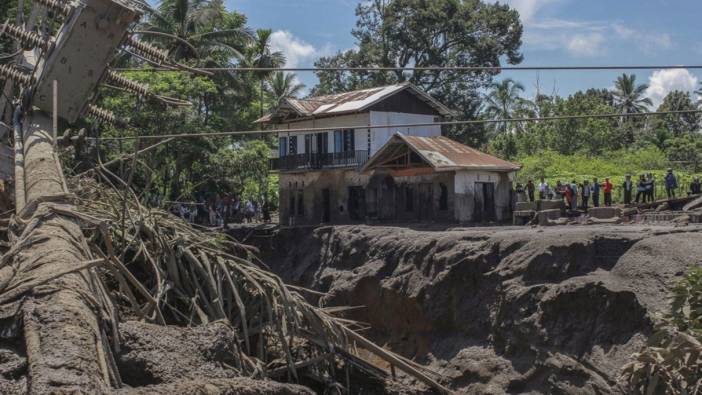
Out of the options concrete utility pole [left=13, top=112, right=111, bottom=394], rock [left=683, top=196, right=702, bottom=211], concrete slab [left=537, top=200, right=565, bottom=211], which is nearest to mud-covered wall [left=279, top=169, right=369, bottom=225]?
concrete slab [left=537, top=200, right=565, bottom=211]

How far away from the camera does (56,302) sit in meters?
4.19

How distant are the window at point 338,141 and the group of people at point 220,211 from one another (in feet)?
16.1

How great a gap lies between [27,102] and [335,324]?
5001 mm

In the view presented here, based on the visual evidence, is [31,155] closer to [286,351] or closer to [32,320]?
[286,351]

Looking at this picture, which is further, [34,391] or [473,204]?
[473,204]

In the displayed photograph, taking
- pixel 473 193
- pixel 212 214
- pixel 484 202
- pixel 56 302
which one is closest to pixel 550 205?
pixel 473 193

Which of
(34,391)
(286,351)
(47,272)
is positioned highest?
(47,272)

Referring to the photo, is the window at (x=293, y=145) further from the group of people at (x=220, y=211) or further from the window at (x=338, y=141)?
the group of people at (x=220, y=211)

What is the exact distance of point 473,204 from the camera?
3106 cm

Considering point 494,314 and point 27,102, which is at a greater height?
point 27,102

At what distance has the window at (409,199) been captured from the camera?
3288 centimetres

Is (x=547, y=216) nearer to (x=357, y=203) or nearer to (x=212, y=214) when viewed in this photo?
(x=357, y=203)

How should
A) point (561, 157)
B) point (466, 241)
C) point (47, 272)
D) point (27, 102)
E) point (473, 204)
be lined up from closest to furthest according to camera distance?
point (47, 272) → point (27, 102) → point (466, 241) → point (473, 204) → point (561, 157)

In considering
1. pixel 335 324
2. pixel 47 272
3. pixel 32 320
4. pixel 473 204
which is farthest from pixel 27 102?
pixel 473 204
